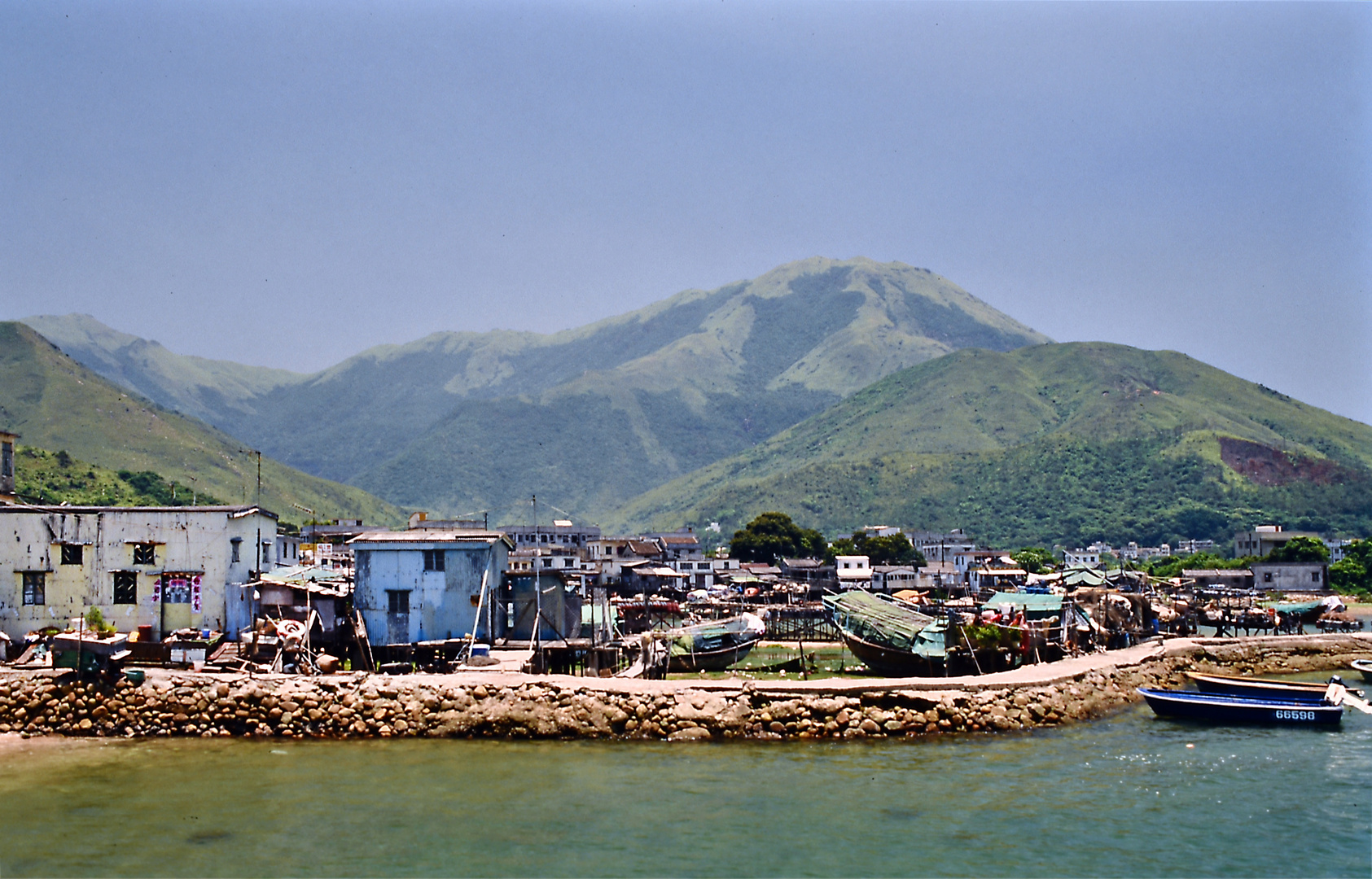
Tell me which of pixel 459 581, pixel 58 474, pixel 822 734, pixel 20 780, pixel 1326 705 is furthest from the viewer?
pixel 58 474

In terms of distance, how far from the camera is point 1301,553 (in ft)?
346

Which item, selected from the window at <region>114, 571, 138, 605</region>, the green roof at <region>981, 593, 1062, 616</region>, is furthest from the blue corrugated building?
the green roof at <region>981, 593, 1062, 616</region>

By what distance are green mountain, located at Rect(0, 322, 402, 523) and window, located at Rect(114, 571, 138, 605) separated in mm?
96970

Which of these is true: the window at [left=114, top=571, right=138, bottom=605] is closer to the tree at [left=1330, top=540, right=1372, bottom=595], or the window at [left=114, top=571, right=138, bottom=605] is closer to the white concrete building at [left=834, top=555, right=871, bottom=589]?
the white concrete building at [left=834, top=555, right=871, bottom=589]

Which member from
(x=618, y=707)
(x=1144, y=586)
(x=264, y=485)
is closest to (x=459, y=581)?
(x=618, y=707)

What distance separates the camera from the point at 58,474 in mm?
96938

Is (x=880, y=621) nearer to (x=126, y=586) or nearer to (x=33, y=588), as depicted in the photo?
(x=126, y=586)

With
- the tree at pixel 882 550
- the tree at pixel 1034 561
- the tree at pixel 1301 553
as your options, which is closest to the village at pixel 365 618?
the tree at pixel 1034 561

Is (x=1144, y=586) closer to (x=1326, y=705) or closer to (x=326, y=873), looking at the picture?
(x=1326, y=705)

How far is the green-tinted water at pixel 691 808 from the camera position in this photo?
2102cm

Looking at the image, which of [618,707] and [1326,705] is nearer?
[618,707]

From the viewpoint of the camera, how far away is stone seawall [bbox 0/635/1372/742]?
31250 millimetres

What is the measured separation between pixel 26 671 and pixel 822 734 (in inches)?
880

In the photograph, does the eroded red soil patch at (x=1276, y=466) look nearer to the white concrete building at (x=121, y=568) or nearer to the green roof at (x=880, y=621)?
the green roof at (x=880, y=621)
